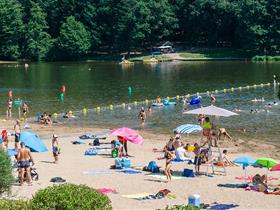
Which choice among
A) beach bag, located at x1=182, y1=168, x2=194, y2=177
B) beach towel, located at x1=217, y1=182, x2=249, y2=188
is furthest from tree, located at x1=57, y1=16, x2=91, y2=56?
beach towel, located at x1=217, y1=182, x2=249, y2=188

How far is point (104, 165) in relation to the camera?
93.3 ft

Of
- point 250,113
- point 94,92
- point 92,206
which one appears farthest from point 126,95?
point 92,206

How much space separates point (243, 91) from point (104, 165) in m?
38.3

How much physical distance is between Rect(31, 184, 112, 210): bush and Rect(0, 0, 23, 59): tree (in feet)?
382

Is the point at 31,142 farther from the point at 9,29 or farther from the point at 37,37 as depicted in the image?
the point at 9,29

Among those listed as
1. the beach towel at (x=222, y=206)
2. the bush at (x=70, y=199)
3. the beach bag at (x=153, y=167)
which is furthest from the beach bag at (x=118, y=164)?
the bush at (x=70, y=199)

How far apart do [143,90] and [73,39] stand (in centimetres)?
6142

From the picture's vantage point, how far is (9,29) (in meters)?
130

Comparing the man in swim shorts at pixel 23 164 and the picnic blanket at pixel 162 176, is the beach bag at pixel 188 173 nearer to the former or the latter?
the picnic blanket at pixel 162 176

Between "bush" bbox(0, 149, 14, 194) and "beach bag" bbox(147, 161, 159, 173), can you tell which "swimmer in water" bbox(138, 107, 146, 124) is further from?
"bush" bbox(0, 149, 14, 194)

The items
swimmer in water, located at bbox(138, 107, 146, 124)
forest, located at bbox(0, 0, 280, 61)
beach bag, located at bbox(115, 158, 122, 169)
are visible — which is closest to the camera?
beach bag, located at bbox(115, 158, 122, 169)

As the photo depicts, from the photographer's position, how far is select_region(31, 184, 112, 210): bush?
1398 cm

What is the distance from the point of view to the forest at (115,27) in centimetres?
12338

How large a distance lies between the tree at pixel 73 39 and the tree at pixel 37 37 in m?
3.15
